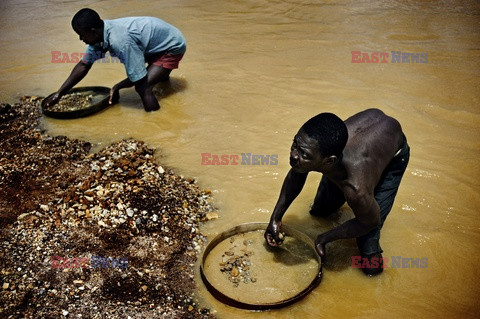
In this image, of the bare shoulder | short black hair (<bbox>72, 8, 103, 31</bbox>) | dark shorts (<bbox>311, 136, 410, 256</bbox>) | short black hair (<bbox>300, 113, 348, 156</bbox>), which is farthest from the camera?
short black hair (<bbox>72, 8, 103, 31</bbox>)

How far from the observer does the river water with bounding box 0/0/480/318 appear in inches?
118

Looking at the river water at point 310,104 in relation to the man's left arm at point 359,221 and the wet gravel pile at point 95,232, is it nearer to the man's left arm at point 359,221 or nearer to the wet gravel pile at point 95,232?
the wet gravel pile at point 95,232

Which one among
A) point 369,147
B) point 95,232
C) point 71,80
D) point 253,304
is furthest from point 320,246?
point 71,80

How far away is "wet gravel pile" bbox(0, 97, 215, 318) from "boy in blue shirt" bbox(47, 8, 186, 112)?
760mm

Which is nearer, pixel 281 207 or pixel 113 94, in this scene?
pixel 281 207

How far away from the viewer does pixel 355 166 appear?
8.26ft

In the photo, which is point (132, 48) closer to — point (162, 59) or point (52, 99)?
point (162, 59)

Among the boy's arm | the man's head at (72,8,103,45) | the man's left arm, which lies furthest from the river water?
the man's head at (72,8,103,45)

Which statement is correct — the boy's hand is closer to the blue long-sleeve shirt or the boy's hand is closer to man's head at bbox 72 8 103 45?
the blue long-sleeve shirt

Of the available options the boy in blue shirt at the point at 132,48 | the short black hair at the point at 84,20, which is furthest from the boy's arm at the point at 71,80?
the short black hair at the point at 84,20

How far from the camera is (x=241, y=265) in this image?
9.47 ft

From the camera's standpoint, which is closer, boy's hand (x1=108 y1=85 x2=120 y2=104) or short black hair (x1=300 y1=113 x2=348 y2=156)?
short black hair (x1=300 y1=113 x2=348 y2=156)

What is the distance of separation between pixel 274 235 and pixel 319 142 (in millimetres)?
846

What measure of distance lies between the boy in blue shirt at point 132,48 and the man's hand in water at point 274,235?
2484 mm
